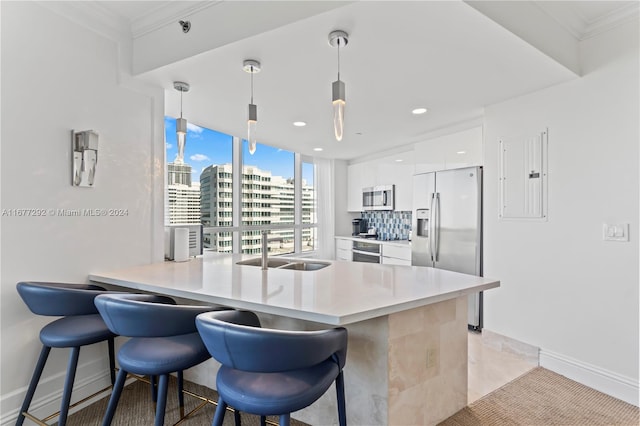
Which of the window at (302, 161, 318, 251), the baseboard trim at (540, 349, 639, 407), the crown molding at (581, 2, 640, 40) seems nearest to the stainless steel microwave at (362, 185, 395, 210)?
the window at (302, 161, 318, 251)

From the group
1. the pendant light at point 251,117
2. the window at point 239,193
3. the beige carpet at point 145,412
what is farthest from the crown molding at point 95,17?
the beige carpet at point 145,412

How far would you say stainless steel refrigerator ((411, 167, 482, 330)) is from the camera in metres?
3.36

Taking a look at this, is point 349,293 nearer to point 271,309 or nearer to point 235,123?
point 271,309

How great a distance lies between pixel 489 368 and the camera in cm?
265

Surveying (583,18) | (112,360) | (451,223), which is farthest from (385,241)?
(112,360)

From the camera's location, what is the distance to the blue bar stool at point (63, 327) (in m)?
1.74

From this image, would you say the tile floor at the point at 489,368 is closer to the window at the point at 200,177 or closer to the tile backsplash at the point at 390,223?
the tile backsplash at the point at 390,223

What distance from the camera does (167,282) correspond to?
1.92m

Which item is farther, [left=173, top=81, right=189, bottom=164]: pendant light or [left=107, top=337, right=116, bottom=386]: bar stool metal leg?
[left=173, top=81, right=189, bottom=164]: pendant light

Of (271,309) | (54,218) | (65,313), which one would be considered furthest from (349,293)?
(54,218)

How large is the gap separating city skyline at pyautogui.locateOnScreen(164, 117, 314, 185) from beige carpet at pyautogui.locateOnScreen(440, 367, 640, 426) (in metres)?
3.35

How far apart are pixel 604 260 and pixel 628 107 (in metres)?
1.03

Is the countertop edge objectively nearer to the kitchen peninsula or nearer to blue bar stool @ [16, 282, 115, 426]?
the kitchen peninsula

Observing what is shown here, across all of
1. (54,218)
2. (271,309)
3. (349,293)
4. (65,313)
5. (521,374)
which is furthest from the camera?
(521,374)
